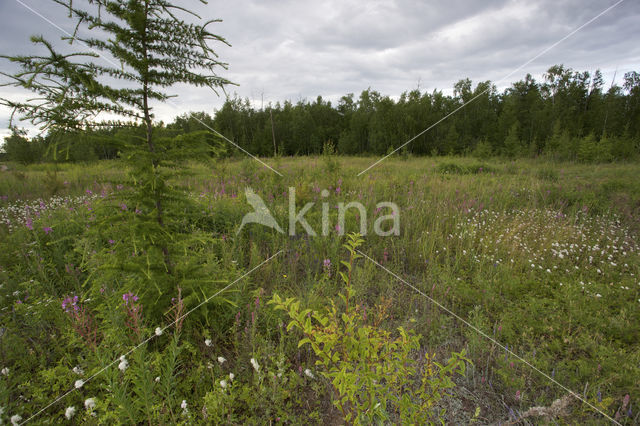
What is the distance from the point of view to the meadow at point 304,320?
1.75 metres

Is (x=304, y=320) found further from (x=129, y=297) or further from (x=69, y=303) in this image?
(x=69, y=303)

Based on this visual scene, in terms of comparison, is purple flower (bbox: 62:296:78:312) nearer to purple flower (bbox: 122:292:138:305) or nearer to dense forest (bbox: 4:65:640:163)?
purple flower (bbox: 122:292:138:305)

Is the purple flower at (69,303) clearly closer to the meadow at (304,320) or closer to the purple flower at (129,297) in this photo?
the meadow at (304,320)

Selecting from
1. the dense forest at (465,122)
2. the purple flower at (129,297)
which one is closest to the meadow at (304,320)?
the purple flower at (129,297)

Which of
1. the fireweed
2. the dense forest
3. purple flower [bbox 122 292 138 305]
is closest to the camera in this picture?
the fireweed

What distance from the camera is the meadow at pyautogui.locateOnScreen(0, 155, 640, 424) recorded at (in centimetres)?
175

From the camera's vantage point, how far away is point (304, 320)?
1.98 meters

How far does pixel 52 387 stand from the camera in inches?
74.6

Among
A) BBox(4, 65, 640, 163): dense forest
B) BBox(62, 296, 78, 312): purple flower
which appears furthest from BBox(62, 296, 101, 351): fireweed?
BBox(4, 65, 640, 163): dense forest

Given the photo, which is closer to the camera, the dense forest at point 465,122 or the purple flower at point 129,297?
the purple flower at point 129,297

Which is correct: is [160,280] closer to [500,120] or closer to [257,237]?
[257,237]

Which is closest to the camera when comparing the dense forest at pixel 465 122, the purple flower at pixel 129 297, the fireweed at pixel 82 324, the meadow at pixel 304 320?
the meadow at pixel 304 320

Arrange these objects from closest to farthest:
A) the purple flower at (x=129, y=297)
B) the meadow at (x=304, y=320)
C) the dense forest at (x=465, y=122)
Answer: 1. the meadow at (x=304, y=320)
2. the purple flower at (x=129, y=297)
3. the dense forest at (x=465, y=122)

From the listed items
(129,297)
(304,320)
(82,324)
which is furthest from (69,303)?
(304,320)
